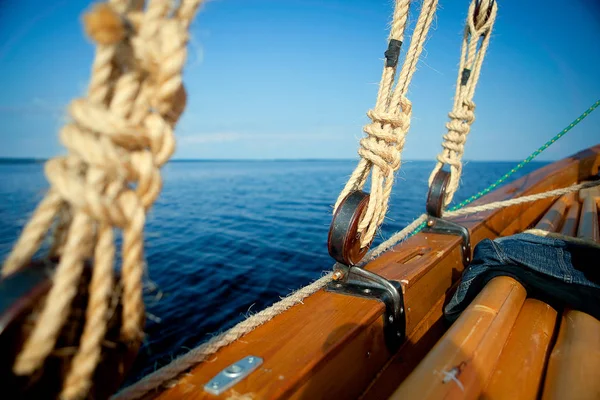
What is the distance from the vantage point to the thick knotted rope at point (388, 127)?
105 cm

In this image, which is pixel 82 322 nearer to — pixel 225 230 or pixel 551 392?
pixel 551 392

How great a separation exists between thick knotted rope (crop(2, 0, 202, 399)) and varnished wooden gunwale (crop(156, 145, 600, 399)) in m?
0.38

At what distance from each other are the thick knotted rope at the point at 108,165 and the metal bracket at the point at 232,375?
0.98ft

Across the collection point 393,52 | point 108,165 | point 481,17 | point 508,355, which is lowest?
point 508,355

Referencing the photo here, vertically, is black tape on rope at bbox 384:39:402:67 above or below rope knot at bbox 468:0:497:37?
below

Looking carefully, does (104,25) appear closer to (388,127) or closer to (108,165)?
(108,165)

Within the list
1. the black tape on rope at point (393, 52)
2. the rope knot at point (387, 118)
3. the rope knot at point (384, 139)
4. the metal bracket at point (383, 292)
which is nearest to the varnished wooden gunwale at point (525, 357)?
the metal bracket at point (383, 292)

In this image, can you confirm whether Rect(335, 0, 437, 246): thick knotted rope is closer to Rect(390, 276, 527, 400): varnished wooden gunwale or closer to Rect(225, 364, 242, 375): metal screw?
Rect(390, 276, 527, 400): varnished wooden gunwale

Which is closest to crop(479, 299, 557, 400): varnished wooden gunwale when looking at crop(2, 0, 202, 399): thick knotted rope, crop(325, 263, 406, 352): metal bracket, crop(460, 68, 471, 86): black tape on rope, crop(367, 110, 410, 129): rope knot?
crop(325, 263, 406, 352): metal bracket

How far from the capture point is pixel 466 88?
5.87 feet

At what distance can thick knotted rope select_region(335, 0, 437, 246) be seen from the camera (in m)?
1.05

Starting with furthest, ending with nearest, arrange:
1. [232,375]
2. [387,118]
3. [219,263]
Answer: [219,263], [387,118], [232,375]

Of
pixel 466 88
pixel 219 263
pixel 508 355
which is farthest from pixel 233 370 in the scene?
pixel 219 263

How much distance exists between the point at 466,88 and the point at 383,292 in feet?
4.73
